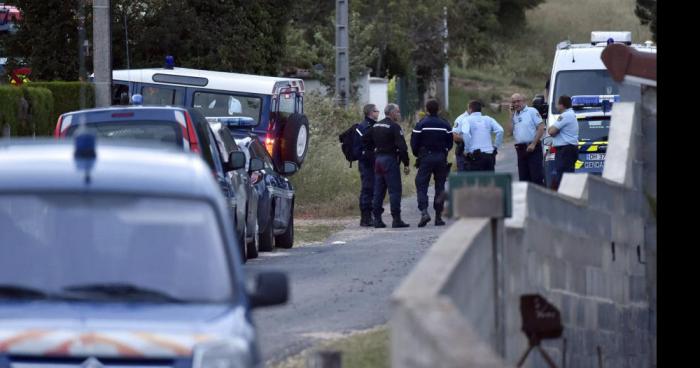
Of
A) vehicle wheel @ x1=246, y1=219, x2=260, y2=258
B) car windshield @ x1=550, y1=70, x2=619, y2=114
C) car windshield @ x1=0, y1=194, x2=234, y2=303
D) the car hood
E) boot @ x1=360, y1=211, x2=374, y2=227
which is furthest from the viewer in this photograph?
car windshield @ x1=550, y1=70, x2=619, y2=114

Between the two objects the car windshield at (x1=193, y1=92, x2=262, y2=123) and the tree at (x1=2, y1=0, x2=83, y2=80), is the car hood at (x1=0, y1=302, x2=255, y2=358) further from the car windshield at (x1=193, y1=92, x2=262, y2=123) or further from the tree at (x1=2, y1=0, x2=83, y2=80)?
the tree at (x1=2, y1=0, x2=83, y2=80)

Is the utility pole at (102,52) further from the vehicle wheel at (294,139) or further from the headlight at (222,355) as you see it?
the headlight at (222,355)

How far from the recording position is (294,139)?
23219 millimetres

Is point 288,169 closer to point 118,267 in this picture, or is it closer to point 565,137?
point 565,137

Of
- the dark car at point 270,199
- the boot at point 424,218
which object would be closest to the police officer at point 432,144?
the boot at point 424,218

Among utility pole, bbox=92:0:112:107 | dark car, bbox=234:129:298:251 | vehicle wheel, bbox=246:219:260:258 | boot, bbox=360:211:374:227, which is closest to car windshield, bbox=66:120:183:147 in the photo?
dark car, bbox=234:129:298:251

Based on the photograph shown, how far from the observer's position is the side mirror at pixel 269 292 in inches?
273

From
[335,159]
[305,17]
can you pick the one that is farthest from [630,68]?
[305,17]

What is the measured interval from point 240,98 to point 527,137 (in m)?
Result: 4.51

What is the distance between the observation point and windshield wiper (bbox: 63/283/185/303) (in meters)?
6.54

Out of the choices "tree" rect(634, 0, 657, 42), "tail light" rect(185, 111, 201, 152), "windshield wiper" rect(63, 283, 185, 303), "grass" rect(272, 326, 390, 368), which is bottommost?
"grass" rect(272, 326, 390, 368)

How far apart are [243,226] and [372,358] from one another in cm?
608

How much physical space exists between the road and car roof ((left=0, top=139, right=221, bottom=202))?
0.90m

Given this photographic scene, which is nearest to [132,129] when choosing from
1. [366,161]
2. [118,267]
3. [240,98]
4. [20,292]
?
[118,267]
